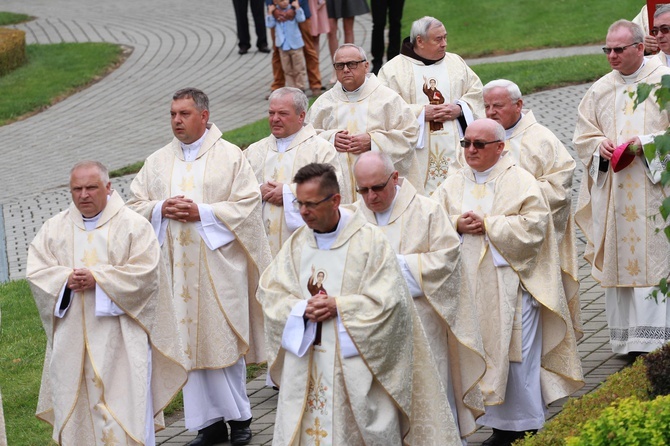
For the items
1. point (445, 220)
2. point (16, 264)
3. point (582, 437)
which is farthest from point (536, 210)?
point (16, 264)

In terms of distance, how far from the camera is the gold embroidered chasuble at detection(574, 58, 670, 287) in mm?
10023

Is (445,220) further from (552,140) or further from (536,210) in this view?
(552,140)

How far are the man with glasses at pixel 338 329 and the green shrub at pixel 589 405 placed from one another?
772 millimetres

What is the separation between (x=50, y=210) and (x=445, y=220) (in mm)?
8115

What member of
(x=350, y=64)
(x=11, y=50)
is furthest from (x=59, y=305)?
(x=11, y=50)

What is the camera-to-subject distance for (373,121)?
10773 mm

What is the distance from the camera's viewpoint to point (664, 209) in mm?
5785

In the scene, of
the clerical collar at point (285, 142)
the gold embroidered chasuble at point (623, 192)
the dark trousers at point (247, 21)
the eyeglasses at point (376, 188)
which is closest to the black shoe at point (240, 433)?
the clerical collar at point (285, 142)

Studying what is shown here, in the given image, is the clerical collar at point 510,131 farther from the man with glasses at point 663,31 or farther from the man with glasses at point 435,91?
the man with glasses at point 435,91

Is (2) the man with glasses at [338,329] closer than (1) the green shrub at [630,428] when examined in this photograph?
No

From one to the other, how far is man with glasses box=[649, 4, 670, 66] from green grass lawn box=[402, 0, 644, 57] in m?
10.9

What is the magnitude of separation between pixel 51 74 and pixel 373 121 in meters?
12.3

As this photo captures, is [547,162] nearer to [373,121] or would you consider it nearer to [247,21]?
[373,121]

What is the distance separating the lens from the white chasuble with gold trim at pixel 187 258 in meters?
8.95
